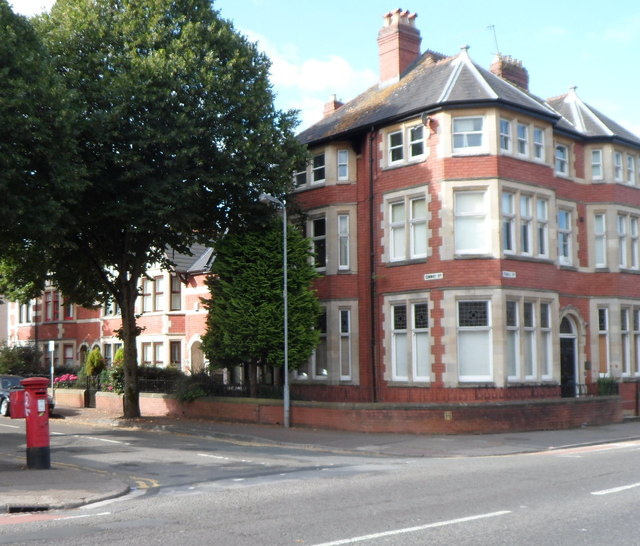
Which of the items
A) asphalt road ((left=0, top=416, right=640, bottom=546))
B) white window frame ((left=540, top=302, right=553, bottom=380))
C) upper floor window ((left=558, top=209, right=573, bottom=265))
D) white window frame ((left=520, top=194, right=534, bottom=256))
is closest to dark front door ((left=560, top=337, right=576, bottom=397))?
white window frame ((left=540, top=302, right=553, bottom=380))

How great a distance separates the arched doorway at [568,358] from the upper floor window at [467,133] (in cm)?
821

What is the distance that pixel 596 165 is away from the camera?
31.9 meters

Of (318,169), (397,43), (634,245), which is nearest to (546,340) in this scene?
(634,245)

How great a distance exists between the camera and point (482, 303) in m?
25.9

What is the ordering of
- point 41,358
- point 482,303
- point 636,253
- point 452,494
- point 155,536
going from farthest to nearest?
point 41,358 → point 636,253 → point 482,303 → point 452,494 → point 155,536

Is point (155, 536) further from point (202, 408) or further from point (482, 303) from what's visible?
point (202, 408)

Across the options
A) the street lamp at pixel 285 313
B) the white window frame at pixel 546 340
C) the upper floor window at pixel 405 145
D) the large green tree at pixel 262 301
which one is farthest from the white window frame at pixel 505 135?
the street lamp at pixel 285 313

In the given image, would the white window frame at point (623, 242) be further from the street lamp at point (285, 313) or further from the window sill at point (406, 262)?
the street lamp at point (285, 313)

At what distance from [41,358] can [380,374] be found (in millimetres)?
29651

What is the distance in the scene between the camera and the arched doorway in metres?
29.6

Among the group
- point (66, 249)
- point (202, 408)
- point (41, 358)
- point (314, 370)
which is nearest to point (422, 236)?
point (314, 370)

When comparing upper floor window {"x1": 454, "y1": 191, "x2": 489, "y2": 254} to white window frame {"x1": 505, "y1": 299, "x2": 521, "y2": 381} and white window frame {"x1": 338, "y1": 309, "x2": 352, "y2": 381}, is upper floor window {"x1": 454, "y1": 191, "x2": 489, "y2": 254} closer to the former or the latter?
white window frame {"x1": 505, "y1": 299, "x2": 521, "y2": 381}

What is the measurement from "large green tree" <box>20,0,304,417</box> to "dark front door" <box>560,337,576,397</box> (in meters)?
11.9

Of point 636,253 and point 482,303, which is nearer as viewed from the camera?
point 482,303
